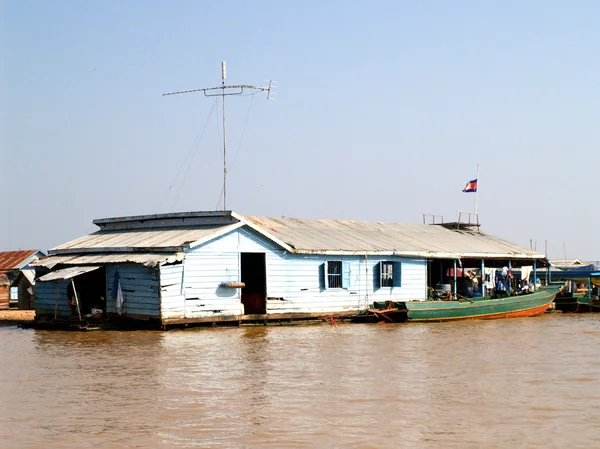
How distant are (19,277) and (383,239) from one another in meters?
15.3

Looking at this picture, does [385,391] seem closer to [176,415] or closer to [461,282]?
[176,415]

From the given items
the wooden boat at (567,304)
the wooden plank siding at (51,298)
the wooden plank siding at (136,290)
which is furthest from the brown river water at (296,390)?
the wooden boat at (567,304)

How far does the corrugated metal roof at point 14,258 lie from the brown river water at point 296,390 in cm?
1798

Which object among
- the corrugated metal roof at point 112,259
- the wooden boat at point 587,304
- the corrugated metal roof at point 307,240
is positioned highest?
the corrugated metal roof at point 307,240

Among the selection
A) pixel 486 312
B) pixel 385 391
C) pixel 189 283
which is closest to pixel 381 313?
pixel 486 312

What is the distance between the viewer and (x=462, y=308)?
26125 millimetres

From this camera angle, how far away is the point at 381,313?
24.7 meters

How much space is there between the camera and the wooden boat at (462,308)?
2488 centimetres

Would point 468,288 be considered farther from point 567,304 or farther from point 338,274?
point 338,274

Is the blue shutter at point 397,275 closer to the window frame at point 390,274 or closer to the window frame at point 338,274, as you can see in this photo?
the window frame at point 390,274

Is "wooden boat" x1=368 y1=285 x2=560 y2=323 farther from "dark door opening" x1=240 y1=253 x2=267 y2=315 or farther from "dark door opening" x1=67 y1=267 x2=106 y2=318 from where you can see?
"dark door opening" x1=67 y1=267 x2=106 y2=318

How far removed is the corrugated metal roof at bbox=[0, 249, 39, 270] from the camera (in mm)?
37469

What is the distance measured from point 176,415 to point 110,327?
11711mm

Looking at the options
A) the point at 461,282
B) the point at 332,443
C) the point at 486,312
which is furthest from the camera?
the point at 461,282
